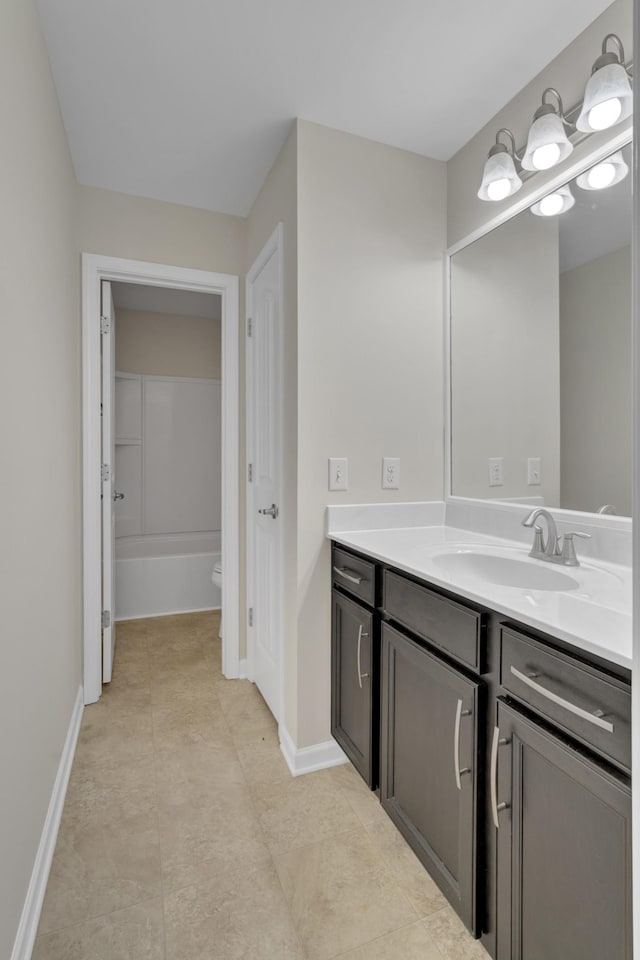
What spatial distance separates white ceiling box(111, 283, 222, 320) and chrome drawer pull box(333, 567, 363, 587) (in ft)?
7.74

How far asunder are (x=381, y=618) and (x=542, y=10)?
1806 mm

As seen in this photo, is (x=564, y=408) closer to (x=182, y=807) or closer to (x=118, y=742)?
(x=182, y=807)

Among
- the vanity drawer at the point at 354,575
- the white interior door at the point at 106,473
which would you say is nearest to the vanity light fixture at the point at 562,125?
the vanity drawer at the point at 354,575

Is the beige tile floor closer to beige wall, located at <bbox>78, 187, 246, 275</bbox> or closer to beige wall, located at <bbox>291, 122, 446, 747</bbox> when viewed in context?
beige wall, located at <bbox>291, 122, 446, 747</bbox>

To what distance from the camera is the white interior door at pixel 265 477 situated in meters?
2.11

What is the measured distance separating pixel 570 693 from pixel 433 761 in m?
0.55

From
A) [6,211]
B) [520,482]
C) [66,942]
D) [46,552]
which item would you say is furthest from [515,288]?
[66,942]

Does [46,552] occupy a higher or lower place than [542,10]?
lower

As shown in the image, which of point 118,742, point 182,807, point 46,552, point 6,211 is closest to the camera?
point 6,211


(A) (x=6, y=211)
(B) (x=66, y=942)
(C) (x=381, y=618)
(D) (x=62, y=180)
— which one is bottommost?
(B) (x=66, y=942)

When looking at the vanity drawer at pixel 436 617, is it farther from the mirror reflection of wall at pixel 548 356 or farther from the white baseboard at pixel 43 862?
the white baseboard at pixel 43 862

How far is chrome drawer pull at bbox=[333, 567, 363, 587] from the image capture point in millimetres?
1670

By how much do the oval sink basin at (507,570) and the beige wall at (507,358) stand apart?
0.88 feet

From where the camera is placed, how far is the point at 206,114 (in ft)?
5.97
